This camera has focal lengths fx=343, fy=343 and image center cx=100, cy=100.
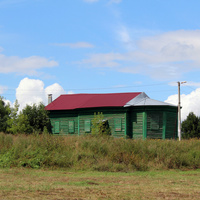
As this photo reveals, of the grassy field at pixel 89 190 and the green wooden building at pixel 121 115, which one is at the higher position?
the green wooden building at pixel 121 115

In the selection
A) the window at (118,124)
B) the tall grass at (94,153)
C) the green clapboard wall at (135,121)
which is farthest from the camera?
the window at (118,124)

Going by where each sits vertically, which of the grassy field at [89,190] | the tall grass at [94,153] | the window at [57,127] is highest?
the window at [57,127]

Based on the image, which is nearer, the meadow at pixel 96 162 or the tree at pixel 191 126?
the meadow at pixel 96 162

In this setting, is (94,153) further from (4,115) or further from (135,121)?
(4,115)

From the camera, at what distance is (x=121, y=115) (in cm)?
4116

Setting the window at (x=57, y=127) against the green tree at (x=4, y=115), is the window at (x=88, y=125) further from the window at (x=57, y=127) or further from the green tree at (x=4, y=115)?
the green tree at (x=4, y=115)

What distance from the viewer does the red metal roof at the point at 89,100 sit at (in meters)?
42.2

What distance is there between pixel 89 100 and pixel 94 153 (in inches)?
1044

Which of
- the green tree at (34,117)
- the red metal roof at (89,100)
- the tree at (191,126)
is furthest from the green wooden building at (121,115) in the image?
the tree at (191,126)

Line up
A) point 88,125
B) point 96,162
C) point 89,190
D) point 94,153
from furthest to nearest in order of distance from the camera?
point 88,125 → point 94,153 → point 96,162 → point 89,190

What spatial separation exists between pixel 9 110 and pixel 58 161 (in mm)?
34040

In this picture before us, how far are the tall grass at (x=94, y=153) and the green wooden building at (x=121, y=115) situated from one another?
63.7 feet

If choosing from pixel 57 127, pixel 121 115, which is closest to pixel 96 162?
pixel 121 115

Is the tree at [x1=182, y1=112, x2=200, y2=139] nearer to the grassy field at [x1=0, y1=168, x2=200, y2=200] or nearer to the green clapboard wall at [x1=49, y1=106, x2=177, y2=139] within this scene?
the green clapboard wall at [x1=49, y1=106, x2=177, y2=139]
